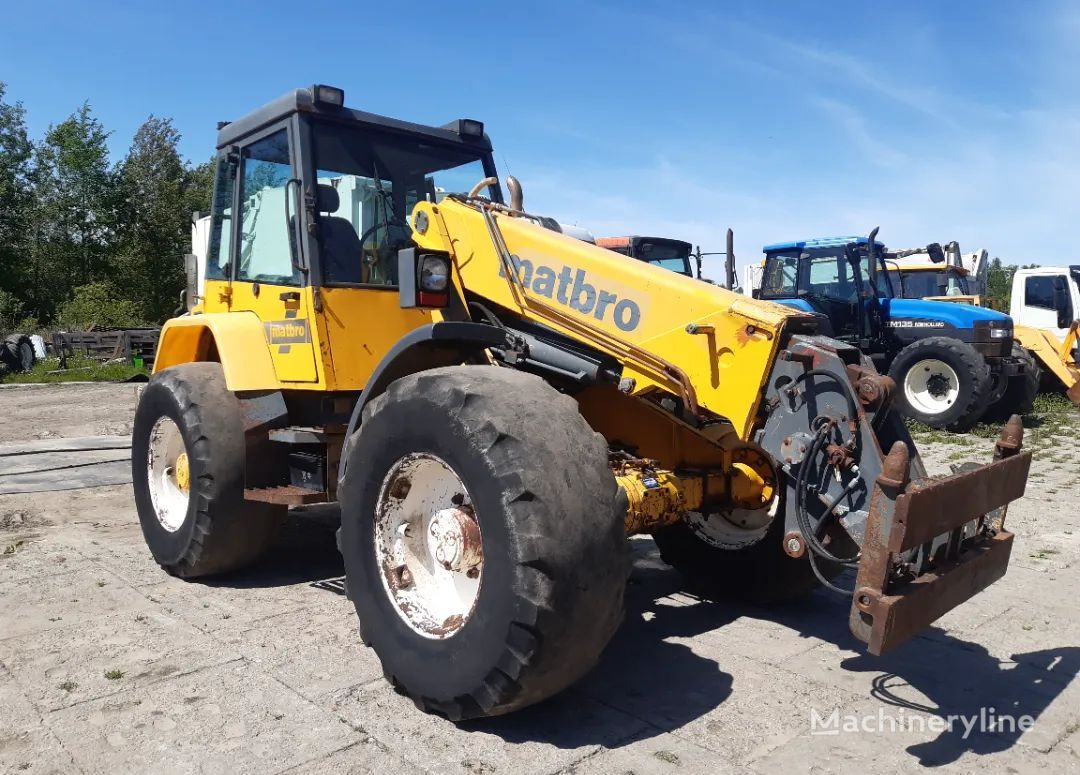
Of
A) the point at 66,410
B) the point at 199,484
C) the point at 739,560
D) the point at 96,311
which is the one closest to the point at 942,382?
the point at 739,560

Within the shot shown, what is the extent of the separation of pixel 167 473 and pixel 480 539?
310 centimetres

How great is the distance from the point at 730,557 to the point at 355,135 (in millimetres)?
3087

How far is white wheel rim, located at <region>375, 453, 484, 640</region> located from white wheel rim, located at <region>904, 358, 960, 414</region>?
33.8 ft

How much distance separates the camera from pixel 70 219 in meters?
42.6

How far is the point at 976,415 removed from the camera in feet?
38.5

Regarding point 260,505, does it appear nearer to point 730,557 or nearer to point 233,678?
point 233,678

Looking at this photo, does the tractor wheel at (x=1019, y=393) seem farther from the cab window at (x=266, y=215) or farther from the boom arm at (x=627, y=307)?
the cab window at (x=266, y=215)

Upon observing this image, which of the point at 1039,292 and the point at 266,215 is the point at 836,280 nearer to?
the point at 1039,292

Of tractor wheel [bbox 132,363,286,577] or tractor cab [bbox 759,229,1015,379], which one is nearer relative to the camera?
tractor wheel [bbox 132,363,286,577]

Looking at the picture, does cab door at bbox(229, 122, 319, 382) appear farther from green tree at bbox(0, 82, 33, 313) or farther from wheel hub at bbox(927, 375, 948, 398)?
green tree at bbox(0, 82, 33, 313)

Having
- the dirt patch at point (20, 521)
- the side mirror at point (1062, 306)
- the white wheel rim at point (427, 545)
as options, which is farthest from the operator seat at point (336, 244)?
the side mirror at point (1062, 306)

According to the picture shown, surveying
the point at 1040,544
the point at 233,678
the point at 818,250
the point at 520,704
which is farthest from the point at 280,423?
the point at 818,250

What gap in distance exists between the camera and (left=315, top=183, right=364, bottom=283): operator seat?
181 inches
